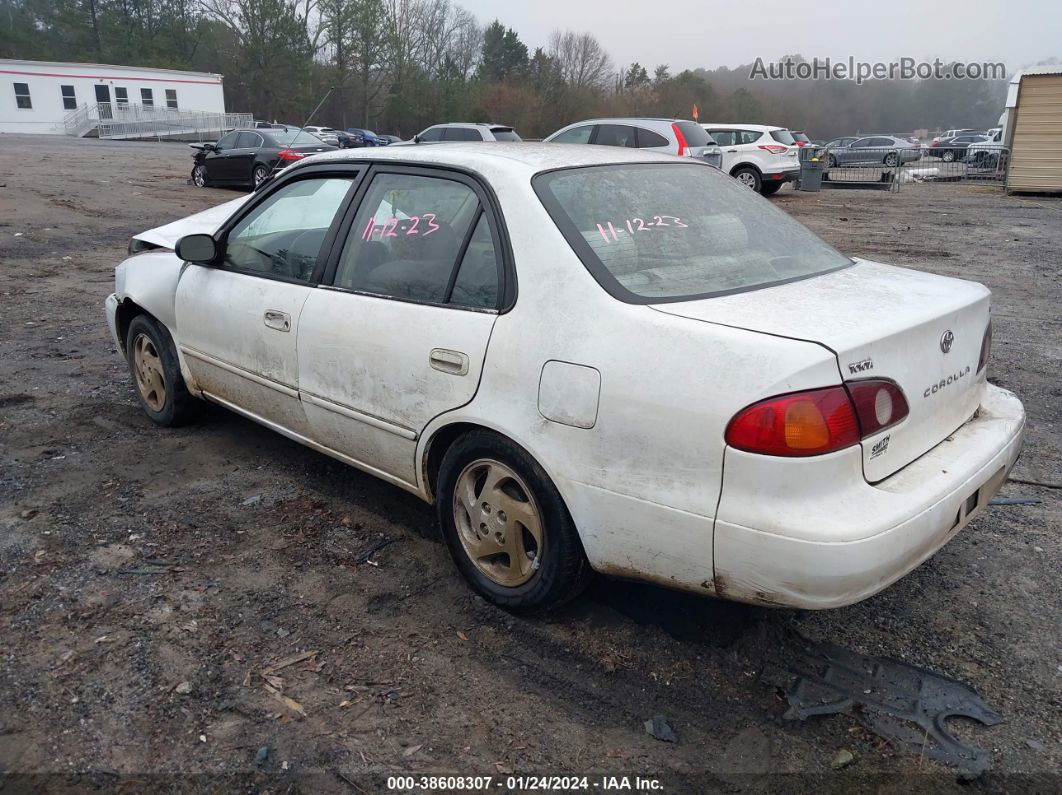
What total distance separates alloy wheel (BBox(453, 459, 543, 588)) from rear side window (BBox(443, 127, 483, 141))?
1709 centimetres

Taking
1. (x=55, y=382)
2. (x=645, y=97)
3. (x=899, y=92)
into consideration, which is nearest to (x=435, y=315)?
(x=55, y=382)

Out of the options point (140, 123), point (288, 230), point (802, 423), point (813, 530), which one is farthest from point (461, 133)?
point (140, 123)

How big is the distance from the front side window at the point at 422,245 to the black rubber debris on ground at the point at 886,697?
1593mm

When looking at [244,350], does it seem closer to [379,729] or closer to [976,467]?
[379,729]

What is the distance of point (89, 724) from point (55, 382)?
3.88 meters

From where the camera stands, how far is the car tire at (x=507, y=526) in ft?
9.08

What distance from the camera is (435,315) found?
A: 10.1 feet

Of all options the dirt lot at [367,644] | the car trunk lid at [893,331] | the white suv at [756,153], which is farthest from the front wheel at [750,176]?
the car trunk lid at [893,331]

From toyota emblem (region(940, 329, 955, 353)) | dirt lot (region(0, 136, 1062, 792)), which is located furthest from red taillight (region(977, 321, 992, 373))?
dirt lot (region(0, 136, 1062, 792))

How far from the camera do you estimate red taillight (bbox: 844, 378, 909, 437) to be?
7.70ft

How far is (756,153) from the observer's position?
1991 centimetres

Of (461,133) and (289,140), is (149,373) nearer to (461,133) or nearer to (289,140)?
(461,133)

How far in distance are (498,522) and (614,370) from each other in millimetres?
805

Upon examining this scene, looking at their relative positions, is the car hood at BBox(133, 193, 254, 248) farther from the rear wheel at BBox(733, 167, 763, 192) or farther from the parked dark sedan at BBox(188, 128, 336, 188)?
the rear wheel at BBox(733, 167, 763, 192)
